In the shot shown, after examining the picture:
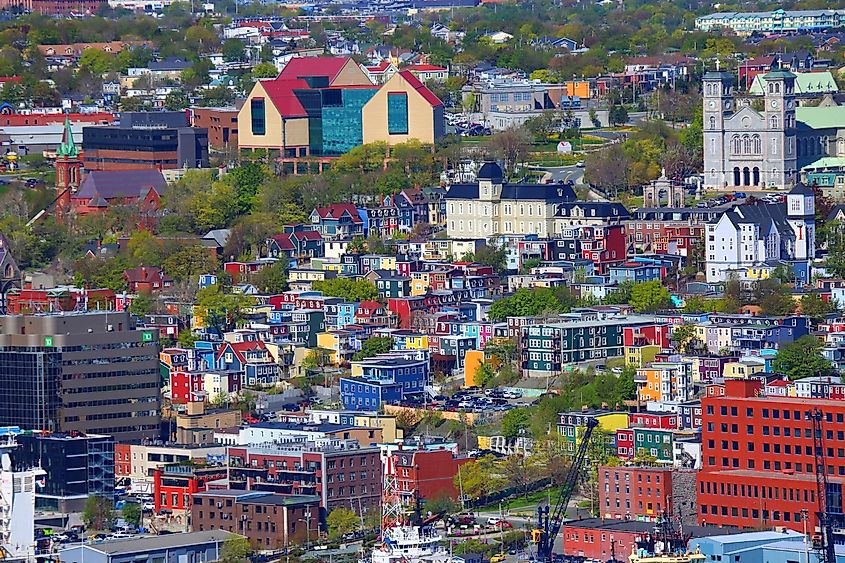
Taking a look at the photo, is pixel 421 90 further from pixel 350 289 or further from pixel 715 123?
pixel 350 289

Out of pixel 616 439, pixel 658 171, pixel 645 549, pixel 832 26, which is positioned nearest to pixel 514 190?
pixel 658 171

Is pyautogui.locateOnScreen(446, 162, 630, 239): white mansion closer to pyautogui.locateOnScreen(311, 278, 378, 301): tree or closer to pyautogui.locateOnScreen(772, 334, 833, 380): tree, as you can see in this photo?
pyautogui.locateOnScreen(311, 278, 378, 301): tree

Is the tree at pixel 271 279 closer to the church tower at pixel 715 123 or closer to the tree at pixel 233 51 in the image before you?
the church tower at pixel 715 123

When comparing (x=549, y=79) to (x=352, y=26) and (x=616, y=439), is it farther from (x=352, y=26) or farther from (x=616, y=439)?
(x=616, y=439)

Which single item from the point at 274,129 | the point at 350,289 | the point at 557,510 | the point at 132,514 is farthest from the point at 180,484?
the point at 274,129

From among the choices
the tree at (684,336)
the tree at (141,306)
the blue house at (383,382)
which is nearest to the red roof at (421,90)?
the tree at (141,306)

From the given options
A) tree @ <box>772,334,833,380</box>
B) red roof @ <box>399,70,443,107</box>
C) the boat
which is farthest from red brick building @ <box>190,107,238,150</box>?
the boat

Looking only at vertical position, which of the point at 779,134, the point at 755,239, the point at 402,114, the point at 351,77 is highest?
the point at 351,77
